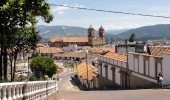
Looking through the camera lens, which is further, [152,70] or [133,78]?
[133,78]

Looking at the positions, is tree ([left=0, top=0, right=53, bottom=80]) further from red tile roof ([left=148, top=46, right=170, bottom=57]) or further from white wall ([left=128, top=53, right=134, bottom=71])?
white wall ([left=128, top=53, right=134, bottom=71])

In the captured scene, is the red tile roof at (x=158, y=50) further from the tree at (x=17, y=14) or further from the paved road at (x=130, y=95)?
the tree at (x=17, y=14)

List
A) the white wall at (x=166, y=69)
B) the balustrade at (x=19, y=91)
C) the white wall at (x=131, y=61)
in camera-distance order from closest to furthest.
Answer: the balustrade at (x=19, y=91) < the white wall at (x=166, y=69) < the white wall at (x=131, y=61)

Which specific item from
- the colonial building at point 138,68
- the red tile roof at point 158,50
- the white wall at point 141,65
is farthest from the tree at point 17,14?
the white wall at point 141,65

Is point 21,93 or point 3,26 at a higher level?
point 3,26

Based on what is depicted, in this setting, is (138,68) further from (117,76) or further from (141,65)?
(117,76)

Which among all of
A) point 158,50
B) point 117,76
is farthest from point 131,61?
point 158,50

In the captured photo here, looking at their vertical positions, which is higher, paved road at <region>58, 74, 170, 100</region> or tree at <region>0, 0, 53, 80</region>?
tree at <region>0, 0, 53, 80</region>

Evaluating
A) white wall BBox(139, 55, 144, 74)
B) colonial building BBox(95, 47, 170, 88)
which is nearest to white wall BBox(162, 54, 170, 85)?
colonial building BBox(95, 47, 170, 88)

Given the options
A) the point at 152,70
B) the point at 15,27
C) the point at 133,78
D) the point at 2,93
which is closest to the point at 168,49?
the point at 152,70

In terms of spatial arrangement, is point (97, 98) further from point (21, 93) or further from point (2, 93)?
point (2, 93)

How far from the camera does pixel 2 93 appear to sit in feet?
34.9

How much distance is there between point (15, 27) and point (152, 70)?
2401 centimetres

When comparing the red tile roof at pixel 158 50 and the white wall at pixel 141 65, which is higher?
the red tile roof at pixel 158 50
